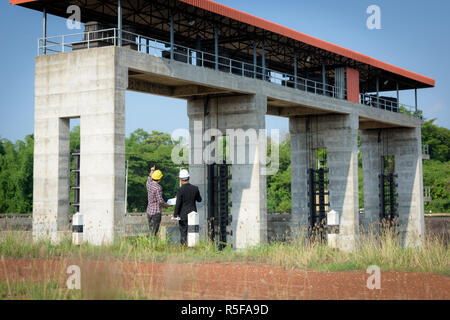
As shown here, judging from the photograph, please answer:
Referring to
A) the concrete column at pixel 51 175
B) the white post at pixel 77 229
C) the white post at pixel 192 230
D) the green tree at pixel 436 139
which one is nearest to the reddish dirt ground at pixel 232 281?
the white post at pixel 192 230

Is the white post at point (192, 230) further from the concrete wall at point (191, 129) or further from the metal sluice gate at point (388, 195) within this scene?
the metal sluice gate at point (388, 195)

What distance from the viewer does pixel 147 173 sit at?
78.9 metres

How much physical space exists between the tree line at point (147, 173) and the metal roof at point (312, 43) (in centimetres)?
3072

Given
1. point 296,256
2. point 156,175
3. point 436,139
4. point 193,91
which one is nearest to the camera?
point 296,256

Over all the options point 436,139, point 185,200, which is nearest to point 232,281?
point 185,200

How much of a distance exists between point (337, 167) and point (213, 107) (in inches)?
371

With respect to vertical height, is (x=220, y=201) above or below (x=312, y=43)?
below

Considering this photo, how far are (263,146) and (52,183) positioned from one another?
9348 mm

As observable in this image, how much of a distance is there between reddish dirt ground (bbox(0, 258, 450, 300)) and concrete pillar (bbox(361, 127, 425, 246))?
2920 cm

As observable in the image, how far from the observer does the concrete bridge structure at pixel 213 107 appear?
19.4m

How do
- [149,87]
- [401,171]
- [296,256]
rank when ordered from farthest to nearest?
[401,171]
[149,87]
[296,256]

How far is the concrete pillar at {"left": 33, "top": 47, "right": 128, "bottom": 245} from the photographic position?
1903 cm

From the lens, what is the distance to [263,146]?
25.9m

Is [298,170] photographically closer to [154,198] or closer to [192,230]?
[154,198]
